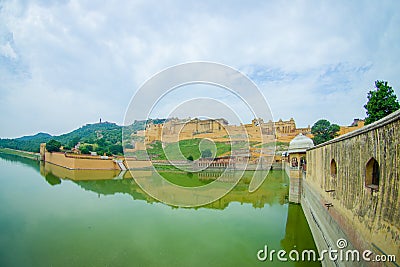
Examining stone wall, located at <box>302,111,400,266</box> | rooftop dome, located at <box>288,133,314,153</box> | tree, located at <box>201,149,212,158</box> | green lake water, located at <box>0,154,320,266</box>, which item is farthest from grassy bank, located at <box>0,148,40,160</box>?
stone wall, located at <box>302,111,400,266</box>

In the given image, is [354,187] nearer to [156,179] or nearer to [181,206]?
[181,206]

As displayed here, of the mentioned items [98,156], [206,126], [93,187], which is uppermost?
[206,126]

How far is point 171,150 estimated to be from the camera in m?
21.0

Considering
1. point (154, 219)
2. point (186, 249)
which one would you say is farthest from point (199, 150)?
point (186, 249)

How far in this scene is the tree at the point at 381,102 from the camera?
10.9 meters

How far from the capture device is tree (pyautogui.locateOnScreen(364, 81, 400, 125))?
10950 millimetres

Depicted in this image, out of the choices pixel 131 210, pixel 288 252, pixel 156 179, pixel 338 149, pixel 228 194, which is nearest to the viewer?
pixel 338 149

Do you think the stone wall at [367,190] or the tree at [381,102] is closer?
the stone wall at [367,190]

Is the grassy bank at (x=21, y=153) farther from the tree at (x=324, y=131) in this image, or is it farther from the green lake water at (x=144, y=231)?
the tree at (x=324, y=131)

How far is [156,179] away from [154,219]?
396 inches

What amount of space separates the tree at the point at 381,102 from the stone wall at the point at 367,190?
9.05m

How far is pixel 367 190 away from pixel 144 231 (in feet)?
19.8

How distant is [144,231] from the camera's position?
688cm

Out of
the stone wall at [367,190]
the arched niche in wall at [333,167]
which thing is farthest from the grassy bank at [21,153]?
the stone wall at [367,190]
